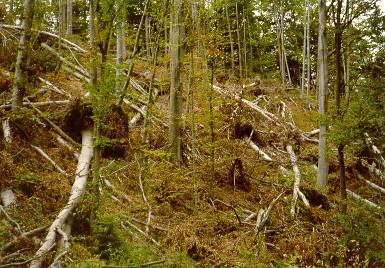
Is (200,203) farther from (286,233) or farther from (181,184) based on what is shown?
(286,233)

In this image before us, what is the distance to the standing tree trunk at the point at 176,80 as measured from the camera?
8.58 metres

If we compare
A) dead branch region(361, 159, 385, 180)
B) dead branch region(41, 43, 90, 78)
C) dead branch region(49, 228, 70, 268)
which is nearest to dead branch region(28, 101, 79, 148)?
dead branch region(41, 43, 90, 78)

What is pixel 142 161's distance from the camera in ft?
28.8

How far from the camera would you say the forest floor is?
5574 mm

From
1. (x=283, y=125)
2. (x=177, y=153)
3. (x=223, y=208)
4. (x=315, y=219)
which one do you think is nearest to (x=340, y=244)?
(x=315, y=219)

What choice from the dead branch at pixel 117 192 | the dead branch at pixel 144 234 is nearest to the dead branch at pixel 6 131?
the dead branch at pixel 117 192

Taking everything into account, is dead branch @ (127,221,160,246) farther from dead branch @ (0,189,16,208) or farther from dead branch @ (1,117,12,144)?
dead branch @ (1,117,12,144)

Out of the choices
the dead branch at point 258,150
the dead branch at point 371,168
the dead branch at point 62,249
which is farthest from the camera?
the dead branch at point 371,168

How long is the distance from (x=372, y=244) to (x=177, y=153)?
403cm

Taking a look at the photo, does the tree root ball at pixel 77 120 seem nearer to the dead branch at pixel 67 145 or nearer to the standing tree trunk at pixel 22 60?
the dead branch at pixel 67 145

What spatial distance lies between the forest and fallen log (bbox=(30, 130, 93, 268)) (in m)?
0.02

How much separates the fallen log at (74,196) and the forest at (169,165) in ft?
0.07

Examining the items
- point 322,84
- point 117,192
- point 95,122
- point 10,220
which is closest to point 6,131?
point 117,192

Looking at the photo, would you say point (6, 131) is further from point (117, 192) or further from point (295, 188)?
point (295, 188)
